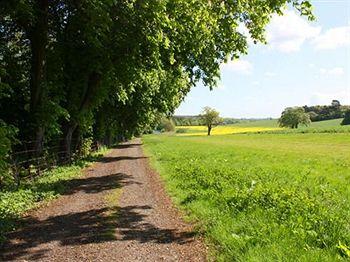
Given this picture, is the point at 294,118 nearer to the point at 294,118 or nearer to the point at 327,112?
the point at 294,118

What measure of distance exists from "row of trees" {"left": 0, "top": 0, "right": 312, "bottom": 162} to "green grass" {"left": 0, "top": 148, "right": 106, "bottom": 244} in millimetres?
2304

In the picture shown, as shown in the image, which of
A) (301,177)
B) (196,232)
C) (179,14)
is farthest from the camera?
(301,177)

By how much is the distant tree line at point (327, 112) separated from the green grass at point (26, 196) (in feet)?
552

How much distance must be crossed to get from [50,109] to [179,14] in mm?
10473

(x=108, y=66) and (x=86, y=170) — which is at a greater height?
(x=108, y=66)

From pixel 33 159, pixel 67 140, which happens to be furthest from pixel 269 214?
pixel 67 140

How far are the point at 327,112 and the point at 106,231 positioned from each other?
191m

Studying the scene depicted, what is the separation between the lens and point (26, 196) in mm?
15008

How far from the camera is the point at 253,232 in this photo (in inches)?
367

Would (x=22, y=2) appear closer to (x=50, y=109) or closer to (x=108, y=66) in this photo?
(x=50, y=109)

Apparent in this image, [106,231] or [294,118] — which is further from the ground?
[294,118]

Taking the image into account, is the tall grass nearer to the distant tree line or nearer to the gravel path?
the gravel path

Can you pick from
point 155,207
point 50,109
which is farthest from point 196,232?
point 50,109

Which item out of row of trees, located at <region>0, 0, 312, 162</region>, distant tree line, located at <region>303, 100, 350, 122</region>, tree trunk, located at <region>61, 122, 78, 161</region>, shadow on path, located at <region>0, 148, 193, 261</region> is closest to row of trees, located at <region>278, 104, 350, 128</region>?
distant tree line, located at <region>303, 100, 350, 122</region>
